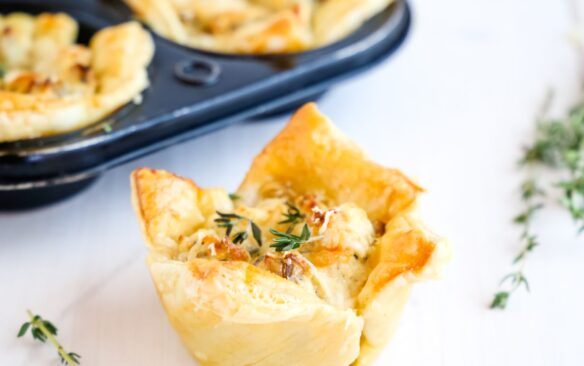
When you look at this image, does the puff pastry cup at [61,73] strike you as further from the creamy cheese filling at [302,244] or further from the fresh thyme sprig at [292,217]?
the fresh thyme sprig at [292,217]

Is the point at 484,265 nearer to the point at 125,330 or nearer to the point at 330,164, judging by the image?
the point at 330,164

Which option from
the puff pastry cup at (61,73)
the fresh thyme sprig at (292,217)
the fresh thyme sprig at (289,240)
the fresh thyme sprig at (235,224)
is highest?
the fresh thyme sprig at (289,240)

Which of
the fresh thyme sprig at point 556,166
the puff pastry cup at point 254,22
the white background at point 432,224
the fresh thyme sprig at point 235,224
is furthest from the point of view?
the puff pastry cup at point 254,22

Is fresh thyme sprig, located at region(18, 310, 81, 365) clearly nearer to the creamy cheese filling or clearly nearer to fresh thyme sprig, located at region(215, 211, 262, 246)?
the creamy cheese filling

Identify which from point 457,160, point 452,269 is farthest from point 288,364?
point 457,160

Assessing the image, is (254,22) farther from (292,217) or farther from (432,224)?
(292,217)

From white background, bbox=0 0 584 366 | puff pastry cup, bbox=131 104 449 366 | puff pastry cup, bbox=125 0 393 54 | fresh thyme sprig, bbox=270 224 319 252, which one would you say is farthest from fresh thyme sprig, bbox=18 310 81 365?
puff pastry cup, bbox=125 0 393 54

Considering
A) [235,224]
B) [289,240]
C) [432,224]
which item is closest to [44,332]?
[235,224]

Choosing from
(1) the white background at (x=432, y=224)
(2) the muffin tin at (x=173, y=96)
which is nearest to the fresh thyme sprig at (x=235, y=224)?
(1) the white background at (x=432, y=224)
